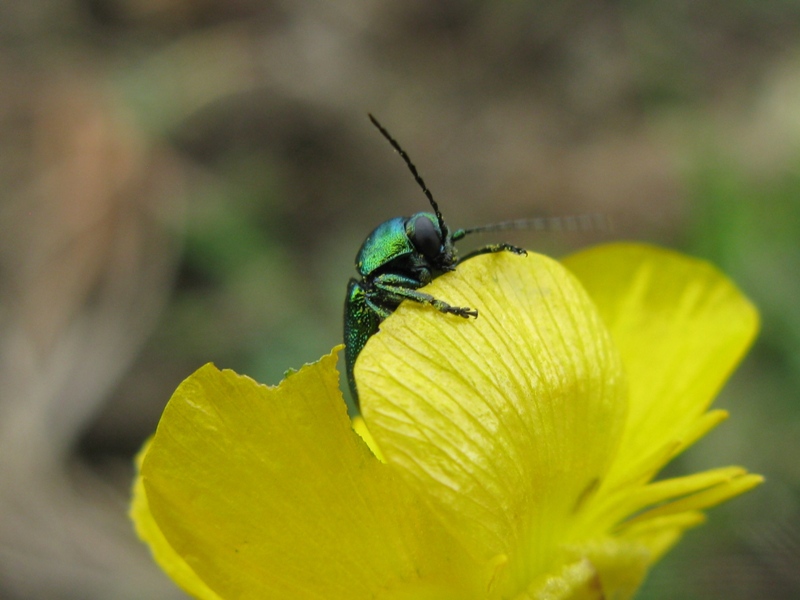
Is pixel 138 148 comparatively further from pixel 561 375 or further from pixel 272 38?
pixel 561 375

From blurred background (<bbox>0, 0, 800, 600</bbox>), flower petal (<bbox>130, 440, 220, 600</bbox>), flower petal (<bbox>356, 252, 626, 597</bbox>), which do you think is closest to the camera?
flower petal (<bbox>356, 252, 626, 597</bbox>)

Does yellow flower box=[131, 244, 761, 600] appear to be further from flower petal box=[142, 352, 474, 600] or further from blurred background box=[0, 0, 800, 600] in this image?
blurred background box=[0, 0, 800, 600]

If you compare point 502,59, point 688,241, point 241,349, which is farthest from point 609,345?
point 502,59

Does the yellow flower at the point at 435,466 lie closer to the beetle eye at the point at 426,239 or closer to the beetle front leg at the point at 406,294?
the beetle front leg at the point at 406,294

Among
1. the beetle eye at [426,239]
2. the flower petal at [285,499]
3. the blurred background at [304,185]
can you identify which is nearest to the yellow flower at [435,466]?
the flower petal at [285,499]

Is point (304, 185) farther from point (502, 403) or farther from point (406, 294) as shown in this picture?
point (502, 403)

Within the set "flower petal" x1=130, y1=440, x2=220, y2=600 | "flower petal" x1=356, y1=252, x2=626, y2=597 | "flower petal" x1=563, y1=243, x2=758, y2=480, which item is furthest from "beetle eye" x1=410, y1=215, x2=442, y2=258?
"flower petal" x1=130, y1=440, x2=220, y2=600
